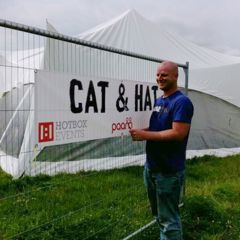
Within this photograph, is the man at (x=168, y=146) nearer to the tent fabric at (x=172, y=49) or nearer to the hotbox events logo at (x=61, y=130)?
the hotbox events logo at (x=61, y=130)

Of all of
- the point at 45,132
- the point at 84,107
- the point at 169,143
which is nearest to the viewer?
the point at 45,132

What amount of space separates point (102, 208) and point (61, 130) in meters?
2.05

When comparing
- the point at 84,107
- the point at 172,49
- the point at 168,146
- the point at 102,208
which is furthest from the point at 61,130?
the point at 172,49

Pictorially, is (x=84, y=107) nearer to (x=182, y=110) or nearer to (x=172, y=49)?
(x=182, y=110)

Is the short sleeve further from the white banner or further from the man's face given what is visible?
the white banner

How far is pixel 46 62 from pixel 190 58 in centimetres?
556

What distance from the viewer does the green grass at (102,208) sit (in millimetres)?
4195

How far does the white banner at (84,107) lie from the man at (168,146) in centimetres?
45

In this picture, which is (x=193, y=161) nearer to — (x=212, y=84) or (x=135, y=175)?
(x=212, y=84)

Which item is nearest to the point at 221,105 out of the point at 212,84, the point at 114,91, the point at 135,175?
the point at 212,84

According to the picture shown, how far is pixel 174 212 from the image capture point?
3.44 metres

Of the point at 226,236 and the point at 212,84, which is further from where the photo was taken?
the point at 212,84

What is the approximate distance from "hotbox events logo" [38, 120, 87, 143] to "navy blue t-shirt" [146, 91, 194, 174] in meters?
0.63

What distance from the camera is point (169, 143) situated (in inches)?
129
